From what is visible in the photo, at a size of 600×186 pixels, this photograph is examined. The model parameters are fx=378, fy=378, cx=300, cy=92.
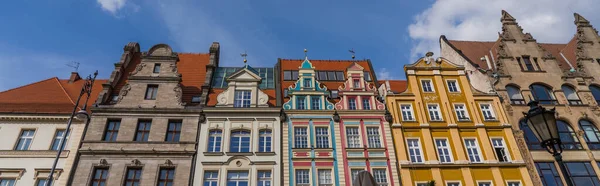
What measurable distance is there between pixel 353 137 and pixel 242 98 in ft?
24.3

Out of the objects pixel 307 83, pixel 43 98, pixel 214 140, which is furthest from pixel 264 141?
pixel 43 98

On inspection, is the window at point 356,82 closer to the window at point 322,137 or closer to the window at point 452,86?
the window at point 322,137

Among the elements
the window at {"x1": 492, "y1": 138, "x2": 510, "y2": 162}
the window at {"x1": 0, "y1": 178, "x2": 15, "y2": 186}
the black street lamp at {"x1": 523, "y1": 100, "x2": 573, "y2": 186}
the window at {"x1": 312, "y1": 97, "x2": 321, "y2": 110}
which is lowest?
the black street lamp at {"x1": 523, "y1": 100, "x2": 573, "y2": 186}

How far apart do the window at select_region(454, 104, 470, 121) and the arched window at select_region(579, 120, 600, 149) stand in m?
7.29

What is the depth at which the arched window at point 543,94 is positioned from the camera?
84.2 ft

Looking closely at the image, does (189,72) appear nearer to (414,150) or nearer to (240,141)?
(240,141)

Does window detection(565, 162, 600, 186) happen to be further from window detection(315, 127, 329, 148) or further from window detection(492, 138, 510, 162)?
window detection(315, 127, 329, 148)

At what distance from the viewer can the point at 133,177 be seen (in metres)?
20.1

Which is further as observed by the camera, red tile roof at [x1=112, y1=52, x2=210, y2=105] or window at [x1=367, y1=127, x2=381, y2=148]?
red tile roof at [x1=112, y1=52, x2=210, y2=105]

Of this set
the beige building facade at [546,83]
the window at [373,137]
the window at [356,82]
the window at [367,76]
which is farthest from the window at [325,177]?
the beige building facade at [546,83]

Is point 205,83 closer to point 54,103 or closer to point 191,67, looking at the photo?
point 191,67

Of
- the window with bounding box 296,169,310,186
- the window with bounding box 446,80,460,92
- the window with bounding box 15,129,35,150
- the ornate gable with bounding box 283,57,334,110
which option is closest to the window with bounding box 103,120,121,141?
the window with bounding box 15,129,35,150

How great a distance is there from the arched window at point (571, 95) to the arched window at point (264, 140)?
Answer: 20.6 m

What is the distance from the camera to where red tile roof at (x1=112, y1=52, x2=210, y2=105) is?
989 inches
